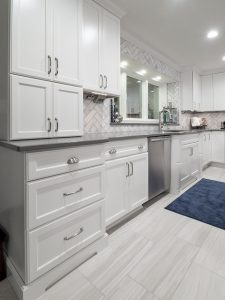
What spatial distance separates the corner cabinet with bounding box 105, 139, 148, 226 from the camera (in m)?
1.78

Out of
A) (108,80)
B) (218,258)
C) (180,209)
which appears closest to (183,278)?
(218,258)

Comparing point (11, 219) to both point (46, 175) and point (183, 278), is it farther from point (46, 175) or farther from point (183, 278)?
point (183, 278)

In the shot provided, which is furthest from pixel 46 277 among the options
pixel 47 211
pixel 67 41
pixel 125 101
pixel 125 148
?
pixel 125 101

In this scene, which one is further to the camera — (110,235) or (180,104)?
(180,104)

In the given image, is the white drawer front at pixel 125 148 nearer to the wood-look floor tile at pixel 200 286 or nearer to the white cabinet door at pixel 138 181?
the white cabinet door at pixel 138 181

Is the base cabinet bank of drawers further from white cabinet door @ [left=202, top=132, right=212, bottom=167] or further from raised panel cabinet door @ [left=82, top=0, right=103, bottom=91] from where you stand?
white cabinet door @ [left=202, top=132, right=212, bottom=167]

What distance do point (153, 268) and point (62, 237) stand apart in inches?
28.0

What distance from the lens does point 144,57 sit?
3.20 m

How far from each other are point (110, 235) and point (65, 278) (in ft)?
1.93

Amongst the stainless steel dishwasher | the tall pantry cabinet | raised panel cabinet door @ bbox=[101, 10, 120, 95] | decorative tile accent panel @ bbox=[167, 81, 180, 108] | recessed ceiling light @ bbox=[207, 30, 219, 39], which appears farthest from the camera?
decorative tile accent panel @ bbox=[167, 81, 180, 108]

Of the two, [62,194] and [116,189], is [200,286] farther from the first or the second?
[62,194]

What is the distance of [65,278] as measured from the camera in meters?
1.32

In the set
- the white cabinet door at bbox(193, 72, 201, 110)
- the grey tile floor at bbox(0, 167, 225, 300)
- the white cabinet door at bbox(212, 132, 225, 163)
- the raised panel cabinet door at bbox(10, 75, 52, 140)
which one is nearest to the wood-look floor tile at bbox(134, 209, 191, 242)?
the grey tile floor at bbox(0, 167, 225, 300)

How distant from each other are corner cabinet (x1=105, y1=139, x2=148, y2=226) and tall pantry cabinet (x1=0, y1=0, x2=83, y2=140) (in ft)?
1.44
